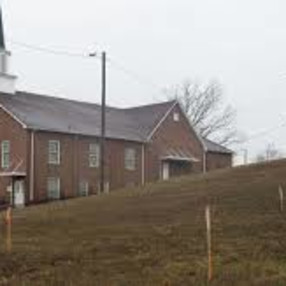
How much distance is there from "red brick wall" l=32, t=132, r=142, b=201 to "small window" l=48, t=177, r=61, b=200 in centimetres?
38

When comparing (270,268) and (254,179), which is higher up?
(254,179)

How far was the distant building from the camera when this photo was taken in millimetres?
63656

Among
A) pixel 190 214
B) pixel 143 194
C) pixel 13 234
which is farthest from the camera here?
pixel 143 194

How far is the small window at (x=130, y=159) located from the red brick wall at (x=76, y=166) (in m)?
0.31

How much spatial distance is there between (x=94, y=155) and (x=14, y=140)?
759 centimetres

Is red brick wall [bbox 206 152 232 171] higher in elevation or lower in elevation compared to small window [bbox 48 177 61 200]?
higher

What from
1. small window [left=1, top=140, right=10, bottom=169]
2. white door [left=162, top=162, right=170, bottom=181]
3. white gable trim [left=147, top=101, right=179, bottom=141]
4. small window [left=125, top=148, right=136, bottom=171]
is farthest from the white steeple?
white door [left=162, top=162, right=170, bottom=181]

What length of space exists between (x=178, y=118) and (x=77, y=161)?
44.5 ft

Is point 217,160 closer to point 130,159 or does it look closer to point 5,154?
point 130,159

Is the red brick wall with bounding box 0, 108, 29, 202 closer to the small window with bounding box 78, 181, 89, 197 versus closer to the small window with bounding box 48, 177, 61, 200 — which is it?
the small window with bounding box 48, 177, 61, 200

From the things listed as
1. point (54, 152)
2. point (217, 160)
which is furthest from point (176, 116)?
point (54, 152)

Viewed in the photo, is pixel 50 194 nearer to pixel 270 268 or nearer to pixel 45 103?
pixel 45 103

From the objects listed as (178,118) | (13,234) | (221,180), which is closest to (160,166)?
(178,118)

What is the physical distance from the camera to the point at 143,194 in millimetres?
40625
